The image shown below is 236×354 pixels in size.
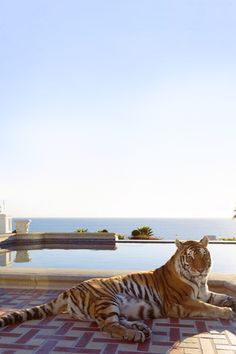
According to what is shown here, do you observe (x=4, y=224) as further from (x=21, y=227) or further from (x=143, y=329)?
(x=143, y=329)

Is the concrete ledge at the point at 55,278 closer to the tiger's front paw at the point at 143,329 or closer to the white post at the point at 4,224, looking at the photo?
the tiger's front paw at the point at 143,329

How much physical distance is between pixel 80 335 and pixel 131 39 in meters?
7.22

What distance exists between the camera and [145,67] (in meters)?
10.2

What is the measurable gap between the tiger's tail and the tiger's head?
1454mm

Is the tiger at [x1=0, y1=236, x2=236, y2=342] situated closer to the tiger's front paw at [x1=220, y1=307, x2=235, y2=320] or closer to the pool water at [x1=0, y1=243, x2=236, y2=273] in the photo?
the tiger's front paw at [x1=220, y1=307, x2=235, y2=320]

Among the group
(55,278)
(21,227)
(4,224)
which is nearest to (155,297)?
(55,278)

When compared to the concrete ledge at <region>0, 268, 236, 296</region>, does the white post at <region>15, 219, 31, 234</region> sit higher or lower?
higher

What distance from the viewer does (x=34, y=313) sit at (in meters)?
4.44

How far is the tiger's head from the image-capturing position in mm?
4305

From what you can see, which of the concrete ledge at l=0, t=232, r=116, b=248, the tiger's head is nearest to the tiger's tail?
the tiger's head

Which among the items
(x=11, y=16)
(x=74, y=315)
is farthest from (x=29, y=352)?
(x=11, y=16)

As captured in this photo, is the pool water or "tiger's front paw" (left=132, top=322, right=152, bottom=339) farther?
the pool water

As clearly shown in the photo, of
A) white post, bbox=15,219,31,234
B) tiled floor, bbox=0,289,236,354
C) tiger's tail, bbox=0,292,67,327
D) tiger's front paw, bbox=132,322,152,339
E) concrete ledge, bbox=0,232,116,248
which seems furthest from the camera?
white post, bbox=15,219,31,234

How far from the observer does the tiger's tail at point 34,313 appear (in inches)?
165
